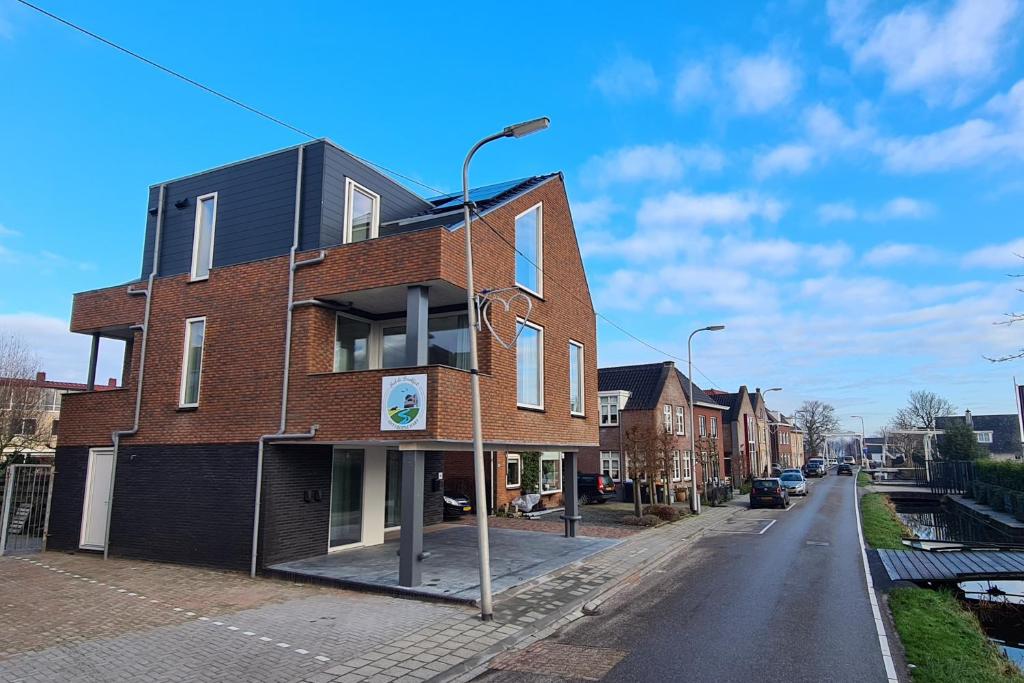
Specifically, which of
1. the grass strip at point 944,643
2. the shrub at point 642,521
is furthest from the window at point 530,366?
the shrub at point 642,521

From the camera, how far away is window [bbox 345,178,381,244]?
46.8 ft

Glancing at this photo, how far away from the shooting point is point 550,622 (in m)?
9.18

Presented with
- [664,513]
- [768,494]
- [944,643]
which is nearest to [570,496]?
[664,513]

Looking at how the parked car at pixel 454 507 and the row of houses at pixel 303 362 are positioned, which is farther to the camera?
the parked car at pixel 454 507

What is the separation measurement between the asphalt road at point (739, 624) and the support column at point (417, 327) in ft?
Answer: 17.2

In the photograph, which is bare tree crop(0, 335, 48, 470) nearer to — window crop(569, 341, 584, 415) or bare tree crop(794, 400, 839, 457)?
window crop(569, 341, 584, 415)

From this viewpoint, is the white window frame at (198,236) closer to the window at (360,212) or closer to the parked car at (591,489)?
the window at (360,212)

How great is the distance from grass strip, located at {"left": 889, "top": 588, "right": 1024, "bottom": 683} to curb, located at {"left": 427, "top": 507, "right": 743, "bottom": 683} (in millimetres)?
4455

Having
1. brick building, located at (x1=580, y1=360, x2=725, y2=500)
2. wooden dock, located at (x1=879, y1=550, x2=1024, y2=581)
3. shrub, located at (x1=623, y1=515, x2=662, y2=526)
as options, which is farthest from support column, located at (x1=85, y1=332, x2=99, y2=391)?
brick building, located at (x1=580, y1=360, x2=725, y2=500)

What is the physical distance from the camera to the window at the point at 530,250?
15.2m

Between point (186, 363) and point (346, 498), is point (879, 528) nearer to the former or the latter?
point (346, 498)

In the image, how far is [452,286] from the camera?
39.8 feet

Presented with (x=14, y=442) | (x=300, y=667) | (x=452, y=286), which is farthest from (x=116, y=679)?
(x=14, y=442)

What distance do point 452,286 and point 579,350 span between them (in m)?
6.88
